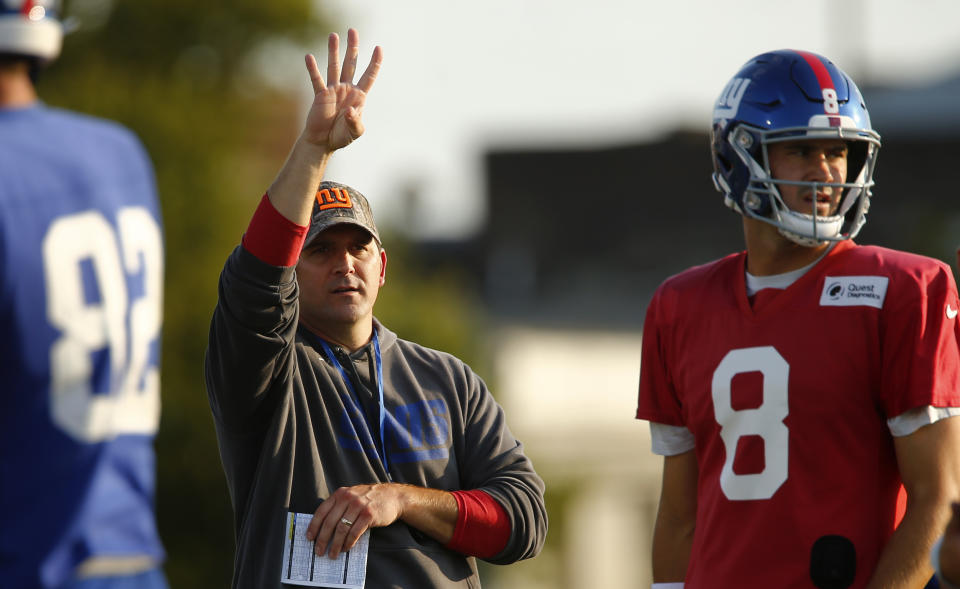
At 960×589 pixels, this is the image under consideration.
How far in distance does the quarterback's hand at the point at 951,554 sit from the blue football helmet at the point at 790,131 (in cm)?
118

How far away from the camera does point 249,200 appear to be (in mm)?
20453

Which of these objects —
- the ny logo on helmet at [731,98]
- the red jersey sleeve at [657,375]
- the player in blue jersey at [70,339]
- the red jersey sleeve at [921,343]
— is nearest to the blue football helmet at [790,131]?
the ny logo on helmet at [731,98]

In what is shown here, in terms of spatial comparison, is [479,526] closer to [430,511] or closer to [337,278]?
[430,511]

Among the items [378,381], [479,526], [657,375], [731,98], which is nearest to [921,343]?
[657,375]

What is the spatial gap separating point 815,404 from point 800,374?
0.09 meters

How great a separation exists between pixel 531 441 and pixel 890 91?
13.3 m

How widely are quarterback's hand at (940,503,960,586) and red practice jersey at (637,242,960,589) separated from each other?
73cm

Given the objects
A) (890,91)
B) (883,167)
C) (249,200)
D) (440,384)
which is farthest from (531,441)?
(440,384)

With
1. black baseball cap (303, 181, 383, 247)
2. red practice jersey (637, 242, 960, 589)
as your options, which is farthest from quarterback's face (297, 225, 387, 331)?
red practice jersey (637, 242, 960, 589)

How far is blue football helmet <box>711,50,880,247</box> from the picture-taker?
4.13 metres

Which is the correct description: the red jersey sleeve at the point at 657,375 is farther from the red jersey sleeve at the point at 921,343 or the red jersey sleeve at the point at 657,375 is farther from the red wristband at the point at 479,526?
the red jersey sleeve at the point at 921,343

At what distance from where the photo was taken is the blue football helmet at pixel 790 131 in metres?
4.13

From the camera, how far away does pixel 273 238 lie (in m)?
3.79

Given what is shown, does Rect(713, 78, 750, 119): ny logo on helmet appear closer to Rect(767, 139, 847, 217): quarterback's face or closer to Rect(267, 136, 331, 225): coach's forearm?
Rect(767, 139, 847, 217): quarterback's face
